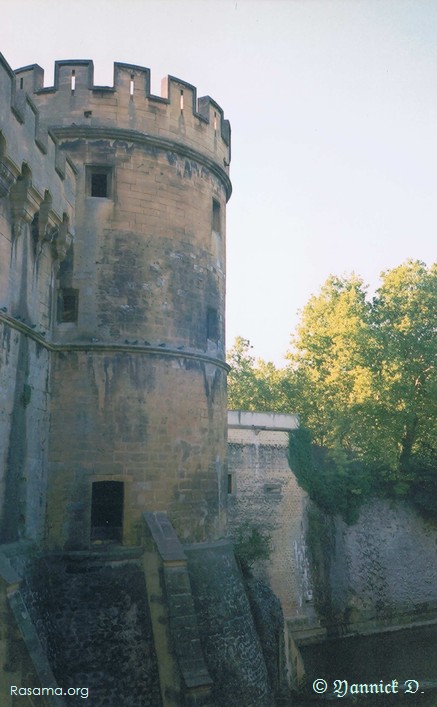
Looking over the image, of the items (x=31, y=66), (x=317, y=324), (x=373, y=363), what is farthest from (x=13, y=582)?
(x=317, y=324)

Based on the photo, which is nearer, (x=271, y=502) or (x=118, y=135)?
(x=118, y=135)

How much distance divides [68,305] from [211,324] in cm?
301

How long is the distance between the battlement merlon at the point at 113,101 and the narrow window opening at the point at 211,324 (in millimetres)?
3392

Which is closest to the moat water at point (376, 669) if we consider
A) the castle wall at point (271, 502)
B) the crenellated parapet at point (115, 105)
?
the castle wall at point (271, 502)

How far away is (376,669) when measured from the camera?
18734mm

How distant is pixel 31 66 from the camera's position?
522 inches

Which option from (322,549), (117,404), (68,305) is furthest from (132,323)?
(322,549)

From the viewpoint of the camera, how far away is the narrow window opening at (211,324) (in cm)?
1389

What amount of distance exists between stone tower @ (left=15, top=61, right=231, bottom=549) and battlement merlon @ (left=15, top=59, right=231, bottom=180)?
0.08 feet

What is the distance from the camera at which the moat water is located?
15258 mm

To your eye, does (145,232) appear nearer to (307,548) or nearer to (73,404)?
(73,404)

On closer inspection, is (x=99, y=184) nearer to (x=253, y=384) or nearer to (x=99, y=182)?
(x=99, y=182)

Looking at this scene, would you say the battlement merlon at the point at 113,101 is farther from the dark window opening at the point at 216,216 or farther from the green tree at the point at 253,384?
the green tree at the point at 253,384

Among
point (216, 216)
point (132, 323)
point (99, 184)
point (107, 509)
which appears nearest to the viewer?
point (107, 509)
